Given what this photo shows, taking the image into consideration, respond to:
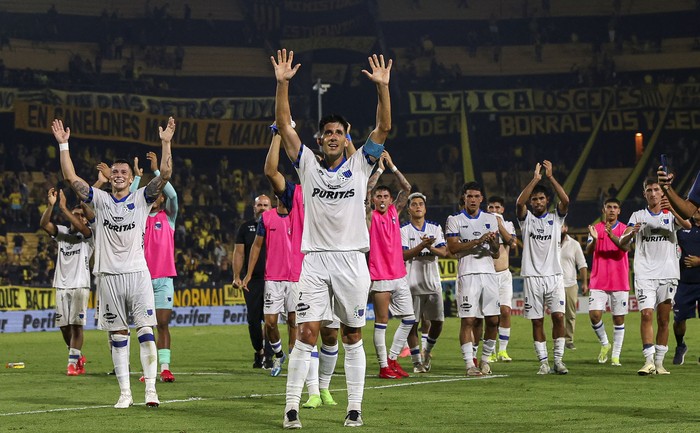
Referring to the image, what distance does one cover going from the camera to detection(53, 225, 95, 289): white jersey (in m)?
17.6

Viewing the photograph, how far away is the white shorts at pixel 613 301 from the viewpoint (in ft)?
59.3

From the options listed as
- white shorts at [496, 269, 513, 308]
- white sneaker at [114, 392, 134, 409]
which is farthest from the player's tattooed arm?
white shorts at [496, 269, 513, 308]

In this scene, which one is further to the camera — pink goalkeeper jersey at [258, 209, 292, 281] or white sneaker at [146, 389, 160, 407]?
pink goalkeeper jersey at [258, 209, 292, 281]

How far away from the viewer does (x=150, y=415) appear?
10.6 m

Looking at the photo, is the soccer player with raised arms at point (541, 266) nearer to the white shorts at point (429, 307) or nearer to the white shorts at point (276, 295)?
the white shorts at point (429, 307)

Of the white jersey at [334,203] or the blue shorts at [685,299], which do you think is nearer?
the white jersey at [334,203]

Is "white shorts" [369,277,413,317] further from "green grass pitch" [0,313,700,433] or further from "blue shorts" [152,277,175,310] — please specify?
"blue shorts" [152,277,175,310]

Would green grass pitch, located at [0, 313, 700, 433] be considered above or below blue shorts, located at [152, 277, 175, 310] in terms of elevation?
below

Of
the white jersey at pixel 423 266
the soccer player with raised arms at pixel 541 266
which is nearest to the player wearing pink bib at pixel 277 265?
the white jersey at pixel 423 266

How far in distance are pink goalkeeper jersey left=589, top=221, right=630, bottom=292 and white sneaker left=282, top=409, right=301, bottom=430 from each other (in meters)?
Result: 10.2

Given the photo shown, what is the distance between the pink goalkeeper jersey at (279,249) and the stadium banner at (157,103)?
37322 mm

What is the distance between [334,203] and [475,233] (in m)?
6.06

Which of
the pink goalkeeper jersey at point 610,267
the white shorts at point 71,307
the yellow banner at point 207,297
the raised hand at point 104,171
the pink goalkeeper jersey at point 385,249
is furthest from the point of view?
the yellow banner at point 207,297

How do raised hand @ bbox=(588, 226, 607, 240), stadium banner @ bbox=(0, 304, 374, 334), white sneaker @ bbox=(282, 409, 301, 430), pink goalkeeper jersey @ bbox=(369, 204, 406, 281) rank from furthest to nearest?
stadium banner @ bbox=(0, 304, 374, 334) < raised hand @ bbox=(588, 226, 607, 240) < pink goalkeeper jersey @ bbox=(369, 204, 406, 281) < white sneaker @ bbox=(282, 409, 301, 430)
